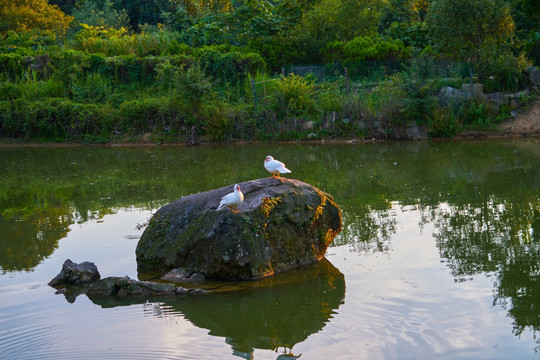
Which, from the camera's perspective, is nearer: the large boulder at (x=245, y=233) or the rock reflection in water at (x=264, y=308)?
the rock reflection in water at (x=264, y=308)

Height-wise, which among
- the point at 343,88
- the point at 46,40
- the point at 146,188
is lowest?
the point at 146,188

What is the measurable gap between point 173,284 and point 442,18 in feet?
66.7

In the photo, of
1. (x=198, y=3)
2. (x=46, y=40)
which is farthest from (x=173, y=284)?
(x=198, y=3)

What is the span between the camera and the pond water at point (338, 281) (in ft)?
25.1

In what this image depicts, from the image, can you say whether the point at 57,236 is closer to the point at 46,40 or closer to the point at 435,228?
the point at 435,228

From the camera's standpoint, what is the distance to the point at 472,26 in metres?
26.1

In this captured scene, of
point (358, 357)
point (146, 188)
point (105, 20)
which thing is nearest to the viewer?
point (358, 357)

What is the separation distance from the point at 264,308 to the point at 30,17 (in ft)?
125

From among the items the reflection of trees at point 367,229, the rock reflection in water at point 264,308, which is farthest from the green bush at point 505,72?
the rock reflection in water at point 264,308

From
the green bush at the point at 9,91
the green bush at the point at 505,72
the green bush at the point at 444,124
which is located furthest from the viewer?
the green bush at the point at 9,91

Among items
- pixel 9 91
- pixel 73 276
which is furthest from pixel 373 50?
pixel 73 276

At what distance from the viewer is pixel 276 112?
27875mm

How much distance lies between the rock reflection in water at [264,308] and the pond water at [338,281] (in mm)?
25

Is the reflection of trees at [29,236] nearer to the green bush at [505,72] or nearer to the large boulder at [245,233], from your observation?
the large boulder at [245,233]
